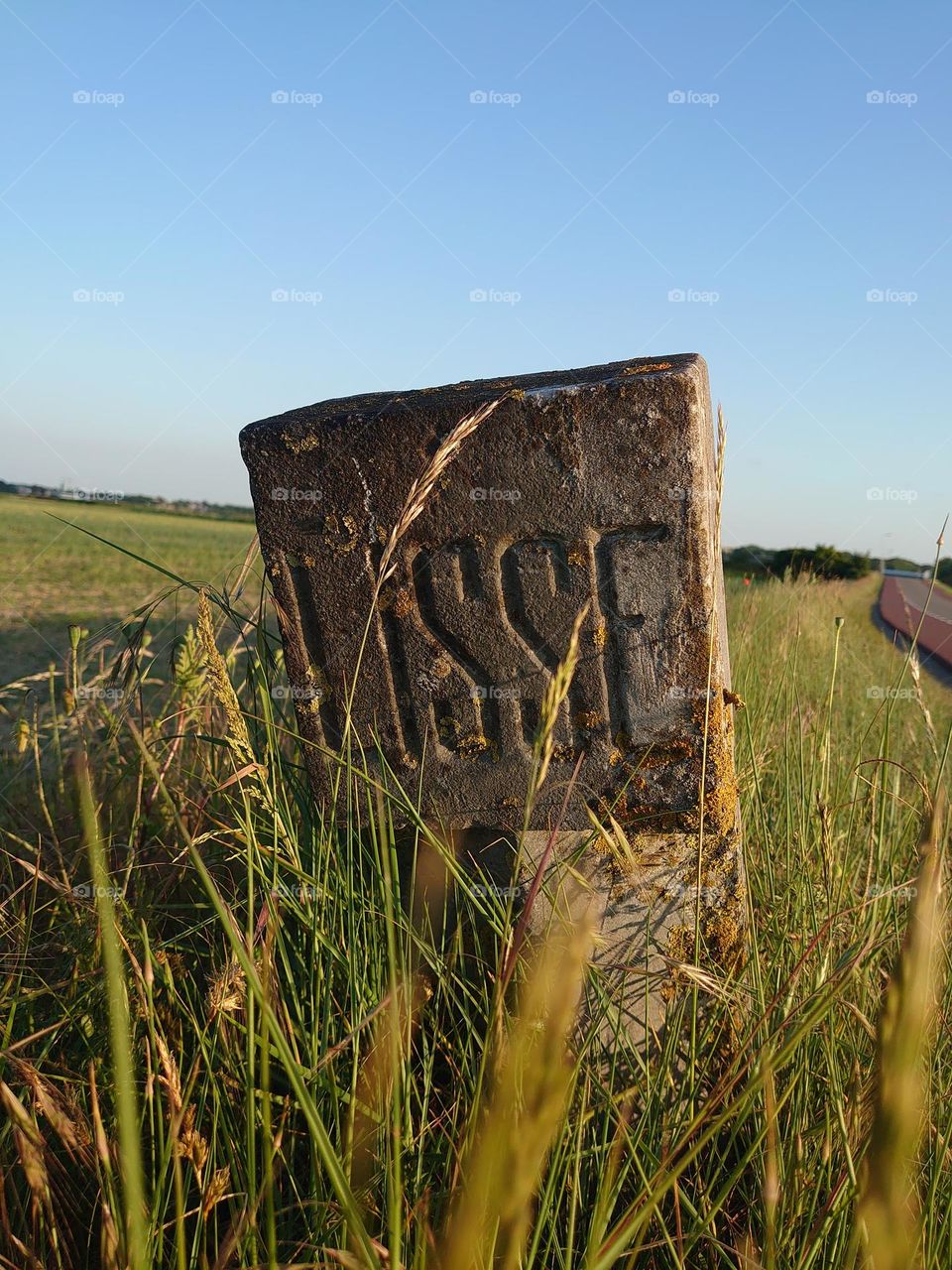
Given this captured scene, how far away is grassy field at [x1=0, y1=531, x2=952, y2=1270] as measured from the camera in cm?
62

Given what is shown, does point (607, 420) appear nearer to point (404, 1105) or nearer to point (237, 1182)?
point (404, 1105)

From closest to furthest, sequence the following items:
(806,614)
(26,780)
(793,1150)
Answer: (793,1150), (26,780), (806,614)

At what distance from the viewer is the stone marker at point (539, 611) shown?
206 cm

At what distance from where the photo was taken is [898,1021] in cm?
44

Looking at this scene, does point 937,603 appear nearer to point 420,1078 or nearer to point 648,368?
point 648,368

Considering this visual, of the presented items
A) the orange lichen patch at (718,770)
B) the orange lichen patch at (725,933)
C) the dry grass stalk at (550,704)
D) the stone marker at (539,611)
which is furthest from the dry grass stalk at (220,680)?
the orange lichen patch at (725,933)

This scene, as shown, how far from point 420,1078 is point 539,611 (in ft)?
3.34

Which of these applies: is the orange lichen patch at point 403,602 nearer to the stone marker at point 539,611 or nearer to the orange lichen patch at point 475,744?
the stone marker at point 539,611

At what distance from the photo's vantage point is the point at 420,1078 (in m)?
1.90

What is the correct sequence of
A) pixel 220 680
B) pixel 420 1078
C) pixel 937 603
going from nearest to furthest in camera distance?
pixel 220 680 < pixel 420 1078 < pixel 937 603

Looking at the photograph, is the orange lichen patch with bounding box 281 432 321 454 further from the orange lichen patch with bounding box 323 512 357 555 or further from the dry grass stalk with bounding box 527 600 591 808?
the dry grass stalk with bounding box 527 600 591 808

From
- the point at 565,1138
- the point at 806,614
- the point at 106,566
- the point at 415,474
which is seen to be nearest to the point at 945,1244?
the point at 565,1138

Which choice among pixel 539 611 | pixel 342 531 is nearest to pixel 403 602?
pixel 342 531

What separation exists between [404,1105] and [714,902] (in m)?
1.04
